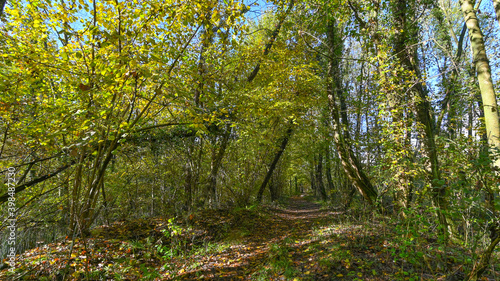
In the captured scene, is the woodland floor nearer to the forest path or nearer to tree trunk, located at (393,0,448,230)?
the forest path

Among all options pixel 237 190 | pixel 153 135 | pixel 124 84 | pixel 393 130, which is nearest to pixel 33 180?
pixel 153 135

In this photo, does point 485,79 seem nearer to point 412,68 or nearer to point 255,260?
point 412,68

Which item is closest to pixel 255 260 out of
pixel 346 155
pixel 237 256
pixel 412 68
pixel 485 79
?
pixel 237 256

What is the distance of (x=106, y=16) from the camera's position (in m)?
3.08

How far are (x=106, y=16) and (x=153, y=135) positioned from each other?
3451 mm

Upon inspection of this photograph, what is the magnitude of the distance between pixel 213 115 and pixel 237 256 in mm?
3194

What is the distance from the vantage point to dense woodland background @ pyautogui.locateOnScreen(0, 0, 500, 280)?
2.71m

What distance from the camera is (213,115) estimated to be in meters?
3.14

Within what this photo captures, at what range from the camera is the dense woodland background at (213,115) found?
271cm

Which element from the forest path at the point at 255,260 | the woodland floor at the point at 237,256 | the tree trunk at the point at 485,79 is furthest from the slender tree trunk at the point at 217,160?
the tree trunk at the point at 485,79

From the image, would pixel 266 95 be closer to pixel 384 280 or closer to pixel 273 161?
pixel 273 161

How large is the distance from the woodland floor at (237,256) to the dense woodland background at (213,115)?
0.34 meters

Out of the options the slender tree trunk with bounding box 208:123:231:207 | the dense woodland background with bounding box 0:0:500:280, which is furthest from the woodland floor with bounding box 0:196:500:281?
the slender tree trunk with bounding box 208:123:231:207

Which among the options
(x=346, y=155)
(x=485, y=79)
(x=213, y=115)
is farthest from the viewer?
(x=346, y=155)
